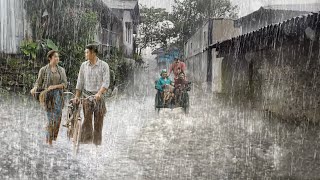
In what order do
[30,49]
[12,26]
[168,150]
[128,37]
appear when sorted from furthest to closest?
[128,37] → [12,26] → [30,49] → [168,150]

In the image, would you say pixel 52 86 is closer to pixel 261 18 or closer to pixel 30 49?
pixel 30 49

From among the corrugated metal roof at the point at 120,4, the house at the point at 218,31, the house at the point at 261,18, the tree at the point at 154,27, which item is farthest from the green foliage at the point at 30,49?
the tree at the point at 154,27

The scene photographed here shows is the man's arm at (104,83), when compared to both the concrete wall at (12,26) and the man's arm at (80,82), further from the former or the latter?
the concrete wall at (12,26)

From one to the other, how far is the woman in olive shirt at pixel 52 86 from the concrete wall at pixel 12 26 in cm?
1091

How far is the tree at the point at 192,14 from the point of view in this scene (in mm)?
56812

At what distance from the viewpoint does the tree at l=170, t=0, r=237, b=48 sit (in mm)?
56812

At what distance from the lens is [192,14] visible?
5762cm

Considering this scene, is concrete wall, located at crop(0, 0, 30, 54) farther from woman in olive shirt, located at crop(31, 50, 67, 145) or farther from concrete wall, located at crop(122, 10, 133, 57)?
concrete wall, located at crop(122, 10, 133, 57)

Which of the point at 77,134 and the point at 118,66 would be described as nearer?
the point at 77,134

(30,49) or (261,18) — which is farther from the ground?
(261,18)

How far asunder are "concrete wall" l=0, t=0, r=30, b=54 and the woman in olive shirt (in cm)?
1091

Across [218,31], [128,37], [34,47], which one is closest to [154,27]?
[128,37]

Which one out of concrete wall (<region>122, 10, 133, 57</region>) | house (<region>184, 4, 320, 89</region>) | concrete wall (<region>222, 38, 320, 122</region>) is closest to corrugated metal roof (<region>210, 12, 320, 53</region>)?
concrete wall (<region>222, 38, 320, 122</region>)

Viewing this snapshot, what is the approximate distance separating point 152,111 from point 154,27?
4636cm
